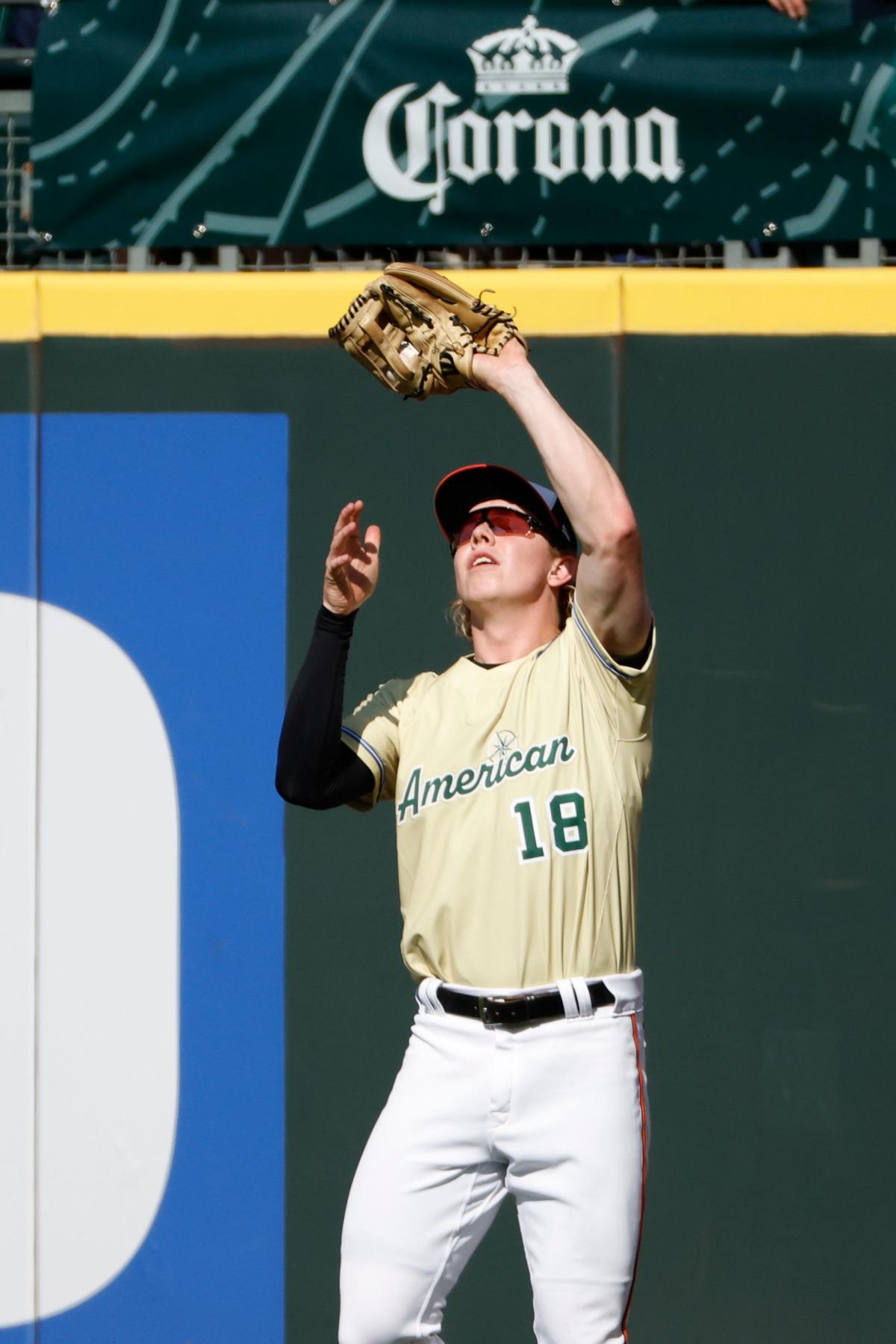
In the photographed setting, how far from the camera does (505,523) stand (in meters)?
3.01

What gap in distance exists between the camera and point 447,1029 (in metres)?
2.78

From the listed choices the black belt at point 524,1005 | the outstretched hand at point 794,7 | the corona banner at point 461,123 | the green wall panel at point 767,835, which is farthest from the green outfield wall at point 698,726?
the black belt at point 524,1005

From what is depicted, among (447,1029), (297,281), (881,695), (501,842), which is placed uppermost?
(297,281)

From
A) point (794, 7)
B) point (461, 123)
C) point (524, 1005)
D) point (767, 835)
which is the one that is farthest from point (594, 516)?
point (794, 7)

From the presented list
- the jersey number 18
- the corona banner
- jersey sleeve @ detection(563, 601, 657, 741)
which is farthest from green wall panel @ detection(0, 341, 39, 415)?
the jersey number 18

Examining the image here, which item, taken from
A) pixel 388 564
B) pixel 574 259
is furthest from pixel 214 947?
pixel 574 259

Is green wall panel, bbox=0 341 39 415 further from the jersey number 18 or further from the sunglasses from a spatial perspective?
the jersey number 18

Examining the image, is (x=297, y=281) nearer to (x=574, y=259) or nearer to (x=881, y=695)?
(x=574, y=259)

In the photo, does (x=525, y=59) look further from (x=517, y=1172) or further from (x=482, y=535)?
(x=517, y=1172)

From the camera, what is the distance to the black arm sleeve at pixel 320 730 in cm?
289

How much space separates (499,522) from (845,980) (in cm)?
145

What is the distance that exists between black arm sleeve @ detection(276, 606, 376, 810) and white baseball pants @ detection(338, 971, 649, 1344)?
422mm

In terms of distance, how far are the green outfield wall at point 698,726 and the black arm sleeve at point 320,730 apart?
0.80 meters

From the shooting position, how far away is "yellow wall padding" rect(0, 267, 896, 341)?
3.69 meters
